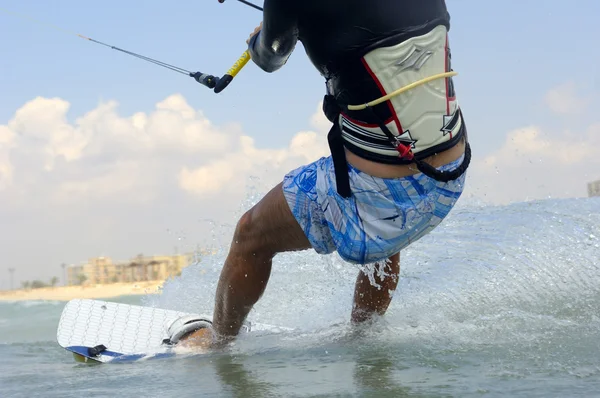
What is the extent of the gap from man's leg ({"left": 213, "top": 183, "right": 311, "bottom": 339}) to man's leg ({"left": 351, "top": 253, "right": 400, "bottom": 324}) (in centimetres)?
51

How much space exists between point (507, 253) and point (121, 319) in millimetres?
2322

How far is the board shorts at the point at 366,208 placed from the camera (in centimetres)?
219

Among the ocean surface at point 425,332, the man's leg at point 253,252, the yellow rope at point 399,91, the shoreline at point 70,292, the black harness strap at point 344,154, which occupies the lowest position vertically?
the shoreline at point 70,292

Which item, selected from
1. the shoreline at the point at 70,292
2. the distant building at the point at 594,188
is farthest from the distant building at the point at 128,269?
the distant building at the point at 594,188

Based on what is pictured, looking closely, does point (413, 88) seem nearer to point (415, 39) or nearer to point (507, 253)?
point (415, 39)

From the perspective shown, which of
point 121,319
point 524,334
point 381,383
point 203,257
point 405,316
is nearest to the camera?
point 381,383

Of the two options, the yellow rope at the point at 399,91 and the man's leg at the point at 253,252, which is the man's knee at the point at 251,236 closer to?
the man's leg at the point at 253,252

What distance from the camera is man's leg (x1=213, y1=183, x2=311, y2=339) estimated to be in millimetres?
2438

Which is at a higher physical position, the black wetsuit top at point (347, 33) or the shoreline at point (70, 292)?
the black wetsuit top at point (347, 33)

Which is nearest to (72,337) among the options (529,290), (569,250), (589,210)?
(529,290)

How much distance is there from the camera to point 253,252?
2.55 meters

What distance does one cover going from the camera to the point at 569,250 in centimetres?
404

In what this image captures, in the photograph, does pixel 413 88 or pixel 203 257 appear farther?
pixel 203 257

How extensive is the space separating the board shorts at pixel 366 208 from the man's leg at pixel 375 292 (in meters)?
0.55
